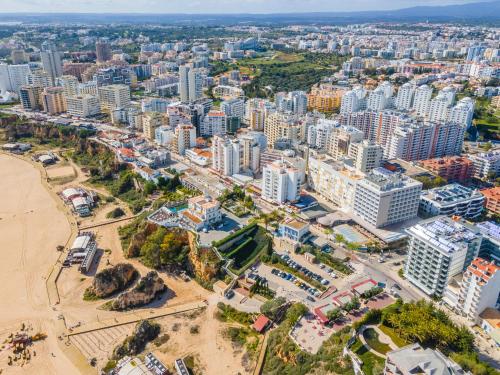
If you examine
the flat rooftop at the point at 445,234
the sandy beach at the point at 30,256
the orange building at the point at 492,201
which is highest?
the flat rooftop at the point at 445,234

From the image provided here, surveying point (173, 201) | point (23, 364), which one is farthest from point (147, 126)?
point (23, 364)

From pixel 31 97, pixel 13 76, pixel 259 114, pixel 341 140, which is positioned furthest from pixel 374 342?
pixel 13 76

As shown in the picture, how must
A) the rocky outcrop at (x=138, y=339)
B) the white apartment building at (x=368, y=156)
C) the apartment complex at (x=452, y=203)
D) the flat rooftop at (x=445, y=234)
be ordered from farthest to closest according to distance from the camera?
the white apartment building at (x=368, y=156) < the apartment complex at (x=452, y=203) < the flat rooftop at (x=445, y=234) < the rocky outcrop at (x=138, y=339)

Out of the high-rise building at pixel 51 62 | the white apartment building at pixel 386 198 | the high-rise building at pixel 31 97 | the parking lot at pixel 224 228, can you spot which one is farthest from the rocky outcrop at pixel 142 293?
the high-rise building at pixel 51 62

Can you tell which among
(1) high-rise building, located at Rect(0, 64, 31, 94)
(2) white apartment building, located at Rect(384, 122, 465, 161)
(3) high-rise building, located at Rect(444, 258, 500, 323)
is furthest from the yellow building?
(1) high-rise building, located at Rect(0, 64, 31, 94)

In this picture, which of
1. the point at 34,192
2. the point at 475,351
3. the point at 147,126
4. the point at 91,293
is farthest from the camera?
the point at 147,126

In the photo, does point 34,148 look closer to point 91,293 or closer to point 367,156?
point 91,293

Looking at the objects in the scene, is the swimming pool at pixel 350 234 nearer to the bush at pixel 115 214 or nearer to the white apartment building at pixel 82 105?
the bush at pixel 115 214
